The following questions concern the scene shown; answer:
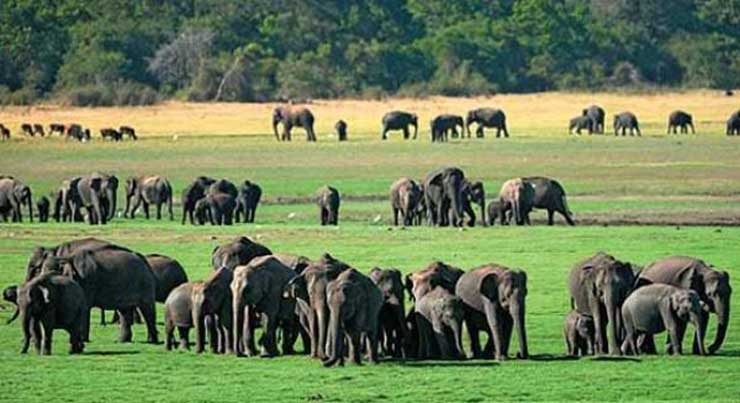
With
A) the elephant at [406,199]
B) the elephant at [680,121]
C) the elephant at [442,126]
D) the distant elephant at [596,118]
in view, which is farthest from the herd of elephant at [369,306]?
the distant elephant at [596,118]

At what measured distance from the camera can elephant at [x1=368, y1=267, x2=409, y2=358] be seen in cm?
2495

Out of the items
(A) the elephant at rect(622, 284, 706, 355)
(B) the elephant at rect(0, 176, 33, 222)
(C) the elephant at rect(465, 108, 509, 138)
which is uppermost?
(C) the elephant at rect(465, 108, 509, 138)

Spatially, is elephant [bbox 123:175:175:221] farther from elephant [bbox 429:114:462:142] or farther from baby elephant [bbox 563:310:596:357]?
baby elephant [bbox 563:310:596:357]

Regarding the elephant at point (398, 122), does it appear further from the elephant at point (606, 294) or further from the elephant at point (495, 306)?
the elephant at point (495, 306)

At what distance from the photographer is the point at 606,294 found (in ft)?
81.3

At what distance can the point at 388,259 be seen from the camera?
3497 centimetres

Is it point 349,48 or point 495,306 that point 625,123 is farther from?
point 495,306

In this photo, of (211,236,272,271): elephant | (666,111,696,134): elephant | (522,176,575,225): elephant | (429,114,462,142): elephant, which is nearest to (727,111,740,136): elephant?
(666,111,696,134): elephant

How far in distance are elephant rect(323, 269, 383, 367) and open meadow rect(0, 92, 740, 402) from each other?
25 centimetres

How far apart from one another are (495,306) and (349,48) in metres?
81.5

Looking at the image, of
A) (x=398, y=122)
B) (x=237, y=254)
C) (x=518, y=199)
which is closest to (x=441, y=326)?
(x=237, y=254)

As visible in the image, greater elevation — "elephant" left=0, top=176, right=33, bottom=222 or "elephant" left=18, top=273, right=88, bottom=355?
"elephant" left=0, top=176, right=33, bottom=222

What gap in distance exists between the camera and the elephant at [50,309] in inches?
948

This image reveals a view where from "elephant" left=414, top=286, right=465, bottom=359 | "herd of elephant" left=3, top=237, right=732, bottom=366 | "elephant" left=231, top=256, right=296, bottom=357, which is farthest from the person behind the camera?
"elephant" left=231, top=256, right=296, bottom=357
